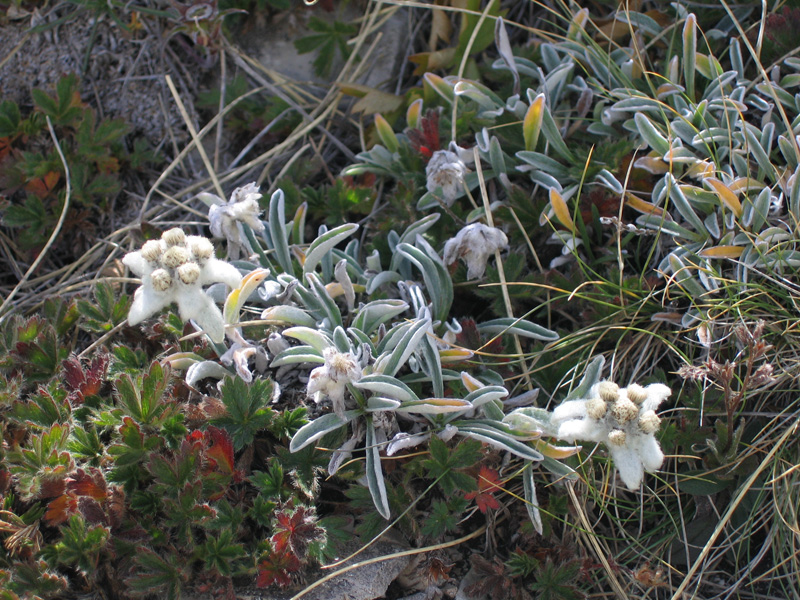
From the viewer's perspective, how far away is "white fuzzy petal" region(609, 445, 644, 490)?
162 centimetres

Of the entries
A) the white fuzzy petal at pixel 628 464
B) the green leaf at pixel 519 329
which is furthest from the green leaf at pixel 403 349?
the white fuzzy petal at pixel 628 464

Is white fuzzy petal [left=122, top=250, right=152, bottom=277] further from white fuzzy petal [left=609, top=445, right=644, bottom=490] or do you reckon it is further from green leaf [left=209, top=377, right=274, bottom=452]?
white fuzzy petal [left=609, top=445, right=644, bottom=490]

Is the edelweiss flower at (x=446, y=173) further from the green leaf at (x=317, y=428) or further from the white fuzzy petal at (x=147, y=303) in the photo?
the white fuzzy petal at (x=147, y=303)

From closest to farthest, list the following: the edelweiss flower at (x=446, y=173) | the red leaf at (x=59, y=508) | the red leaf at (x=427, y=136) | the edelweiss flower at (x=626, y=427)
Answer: the edelweiss flower at (x=626, y=427) < the red leaf at (x=59, y=508) < the edelweiss flower at (x=446, y=173) < the red leaf at (x=427, y=136)

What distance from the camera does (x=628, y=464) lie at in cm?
163

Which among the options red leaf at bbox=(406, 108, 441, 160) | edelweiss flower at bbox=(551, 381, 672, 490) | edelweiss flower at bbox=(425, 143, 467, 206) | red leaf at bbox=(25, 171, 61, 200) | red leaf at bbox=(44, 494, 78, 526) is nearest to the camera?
edelweiss flower at bbox=(551, 381, 672, 490)

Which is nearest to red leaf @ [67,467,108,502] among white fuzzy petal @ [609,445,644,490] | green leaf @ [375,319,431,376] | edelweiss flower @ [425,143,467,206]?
green leaf @ [375,319,431,376]

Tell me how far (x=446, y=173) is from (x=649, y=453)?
4.15 feet

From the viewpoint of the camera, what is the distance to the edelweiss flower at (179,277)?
5.76 ft

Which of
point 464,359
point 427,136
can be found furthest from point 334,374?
point 427,136

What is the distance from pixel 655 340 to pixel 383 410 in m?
0.98

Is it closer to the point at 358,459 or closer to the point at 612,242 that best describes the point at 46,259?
the point at 358,459

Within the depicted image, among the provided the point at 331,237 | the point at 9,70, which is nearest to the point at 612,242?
the point at 331,237

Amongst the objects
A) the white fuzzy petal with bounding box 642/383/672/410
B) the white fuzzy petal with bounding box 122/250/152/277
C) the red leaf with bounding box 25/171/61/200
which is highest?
the white fuzzy petal with bounding box 122/250/152/277
